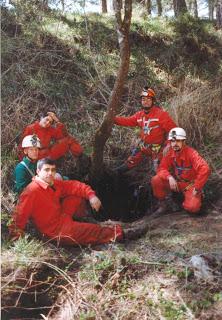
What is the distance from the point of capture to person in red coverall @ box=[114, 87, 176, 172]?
775 cm

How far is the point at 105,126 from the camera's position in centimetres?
717

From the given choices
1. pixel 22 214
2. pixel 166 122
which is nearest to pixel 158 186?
pixel 166 122

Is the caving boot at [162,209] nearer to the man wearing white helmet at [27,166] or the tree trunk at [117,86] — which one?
the tree trunk at [117,86]

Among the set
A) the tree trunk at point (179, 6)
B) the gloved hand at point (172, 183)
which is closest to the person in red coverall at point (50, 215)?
the gloved hand at point (172, 183)

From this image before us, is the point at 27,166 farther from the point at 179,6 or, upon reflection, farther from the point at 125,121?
the point at 179,6

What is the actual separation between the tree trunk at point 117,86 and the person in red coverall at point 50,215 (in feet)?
5.28

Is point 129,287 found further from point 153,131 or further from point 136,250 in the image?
point 153,131

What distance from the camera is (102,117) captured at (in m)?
9.59

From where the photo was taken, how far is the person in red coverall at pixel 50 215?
210 inches

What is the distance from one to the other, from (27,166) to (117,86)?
1818mm

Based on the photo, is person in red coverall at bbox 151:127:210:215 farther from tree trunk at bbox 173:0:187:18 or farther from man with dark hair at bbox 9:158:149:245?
tree trunk at bbox 173:0:187:18

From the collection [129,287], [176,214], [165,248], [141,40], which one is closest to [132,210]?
[176,214]

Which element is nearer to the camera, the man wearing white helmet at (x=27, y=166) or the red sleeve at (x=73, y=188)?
the red sleeve at (x=73, y=188)

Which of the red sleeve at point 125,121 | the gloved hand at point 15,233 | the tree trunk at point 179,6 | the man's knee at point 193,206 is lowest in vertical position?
the man's knee at point 193,206
